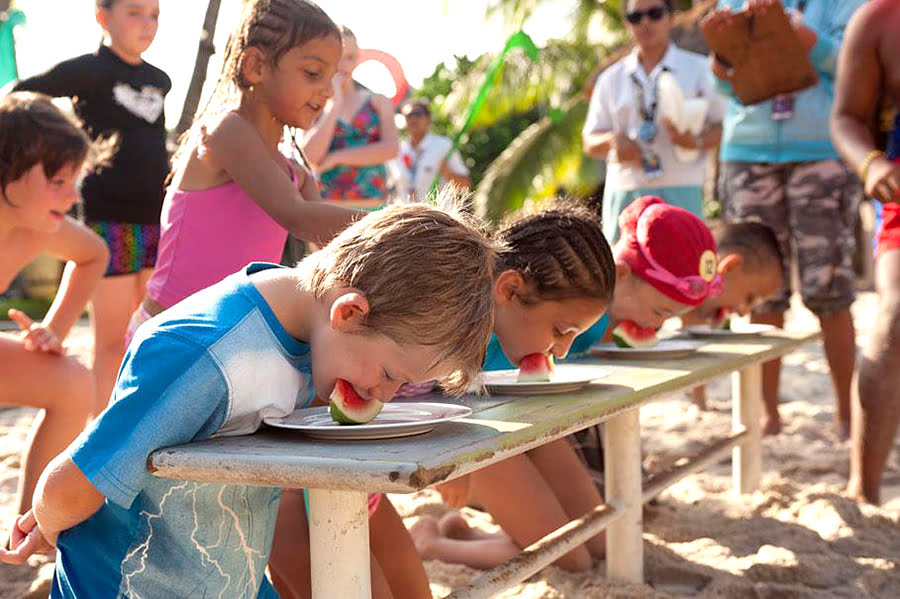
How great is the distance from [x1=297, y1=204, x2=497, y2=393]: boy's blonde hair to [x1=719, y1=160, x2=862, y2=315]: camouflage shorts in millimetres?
3533

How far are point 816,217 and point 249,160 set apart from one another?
11.0 feet

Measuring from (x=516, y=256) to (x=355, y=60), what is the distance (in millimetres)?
3142

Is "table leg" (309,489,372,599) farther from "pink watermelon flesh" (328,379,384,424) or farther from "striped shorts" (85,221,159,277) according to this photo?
"striped shorts" (85,221,159,277)

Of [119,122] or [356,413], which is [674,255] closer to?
[356,413]

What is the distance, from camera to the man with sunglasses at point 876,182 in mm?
3840

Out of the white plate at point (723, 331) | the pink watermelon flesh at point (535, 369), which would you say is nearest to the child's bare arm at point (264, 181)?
the pink watermelon flesh at point (535, 369)

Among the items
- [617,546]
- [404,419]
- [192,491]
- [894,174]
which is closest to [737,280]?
[894,174]

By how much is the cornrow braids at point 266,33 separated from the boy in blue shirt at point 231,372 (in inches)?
42.6

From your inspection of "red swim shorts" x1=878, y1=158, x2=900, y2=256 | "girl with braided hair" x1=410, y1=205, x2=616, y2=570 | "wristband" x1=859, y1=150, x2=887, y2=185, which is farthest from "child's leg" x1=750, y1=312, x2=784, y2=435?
"girl with braided hair" x1=410, y1=205, x2=616, y2=570

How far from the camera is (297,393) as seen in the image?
2.07 m

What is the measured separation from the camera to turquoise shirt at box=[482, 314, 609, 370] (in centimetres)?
316

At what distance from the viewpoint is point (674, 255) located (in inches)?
140

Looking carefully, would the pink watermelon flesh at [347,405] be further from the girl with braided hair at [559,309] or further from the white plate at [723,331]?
the white plate at [723,331]

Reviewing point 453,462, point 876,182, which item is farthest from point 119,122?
point 453,462
